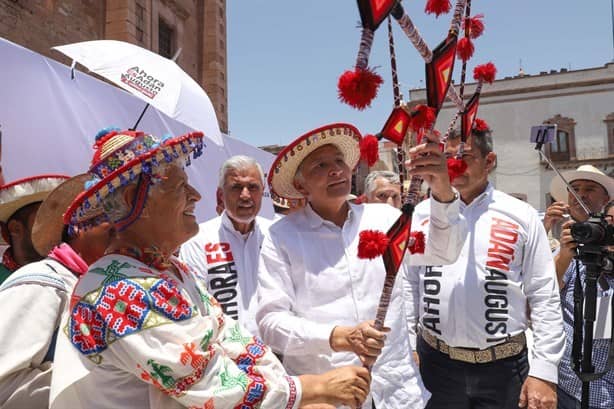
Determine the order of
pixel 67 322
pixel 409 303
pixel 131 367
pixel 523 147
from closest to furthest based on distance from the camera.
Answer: pixel 131 367
pixel 67 322
pixel 409 303
pixel 523 147

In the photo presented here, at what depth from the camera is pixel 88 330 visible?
1.46 m

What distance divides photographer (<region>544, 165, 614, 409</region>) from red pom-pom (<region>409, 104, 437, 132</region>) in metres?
1.66

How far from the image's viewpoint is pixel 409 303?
298 cm

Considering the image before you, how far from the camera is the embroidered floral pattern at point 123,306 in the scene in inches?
56.2

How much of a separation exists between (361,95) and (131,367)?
1.04m

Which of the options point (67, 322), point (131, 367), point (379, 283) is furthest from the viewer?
point (379, 283)

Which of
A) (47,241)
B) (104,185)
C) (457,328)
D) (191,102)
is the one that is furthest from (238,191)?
(104,185)

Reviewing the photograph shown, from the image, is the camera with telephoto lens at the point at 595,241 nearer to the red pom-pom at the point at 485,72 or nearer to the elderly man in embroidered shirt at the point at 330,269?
the elderly man in embroidered shirt at the point at 330,269

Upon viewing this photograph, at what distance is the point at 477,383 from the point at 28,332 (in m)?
2.12

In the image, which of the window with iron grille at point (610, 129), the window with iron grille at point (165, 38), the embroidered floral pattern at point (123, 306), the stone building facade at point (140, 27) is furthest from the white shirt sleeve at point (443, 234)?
the window with iron grille at point (610, 129)

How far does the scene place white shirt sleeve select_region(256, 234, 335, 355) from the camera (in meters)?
2.02

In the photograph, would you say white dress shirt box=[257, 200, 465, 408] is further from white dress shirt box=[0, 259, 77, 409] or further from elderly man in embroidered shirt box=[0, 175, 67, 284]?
elderly man in embroidered shirt box=[0, 175, 67, 284]

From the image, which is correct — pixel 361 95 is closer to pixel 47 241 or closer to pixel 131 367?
pixel 131 367

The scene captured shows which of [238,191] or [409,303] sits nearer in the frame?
[409,303]
